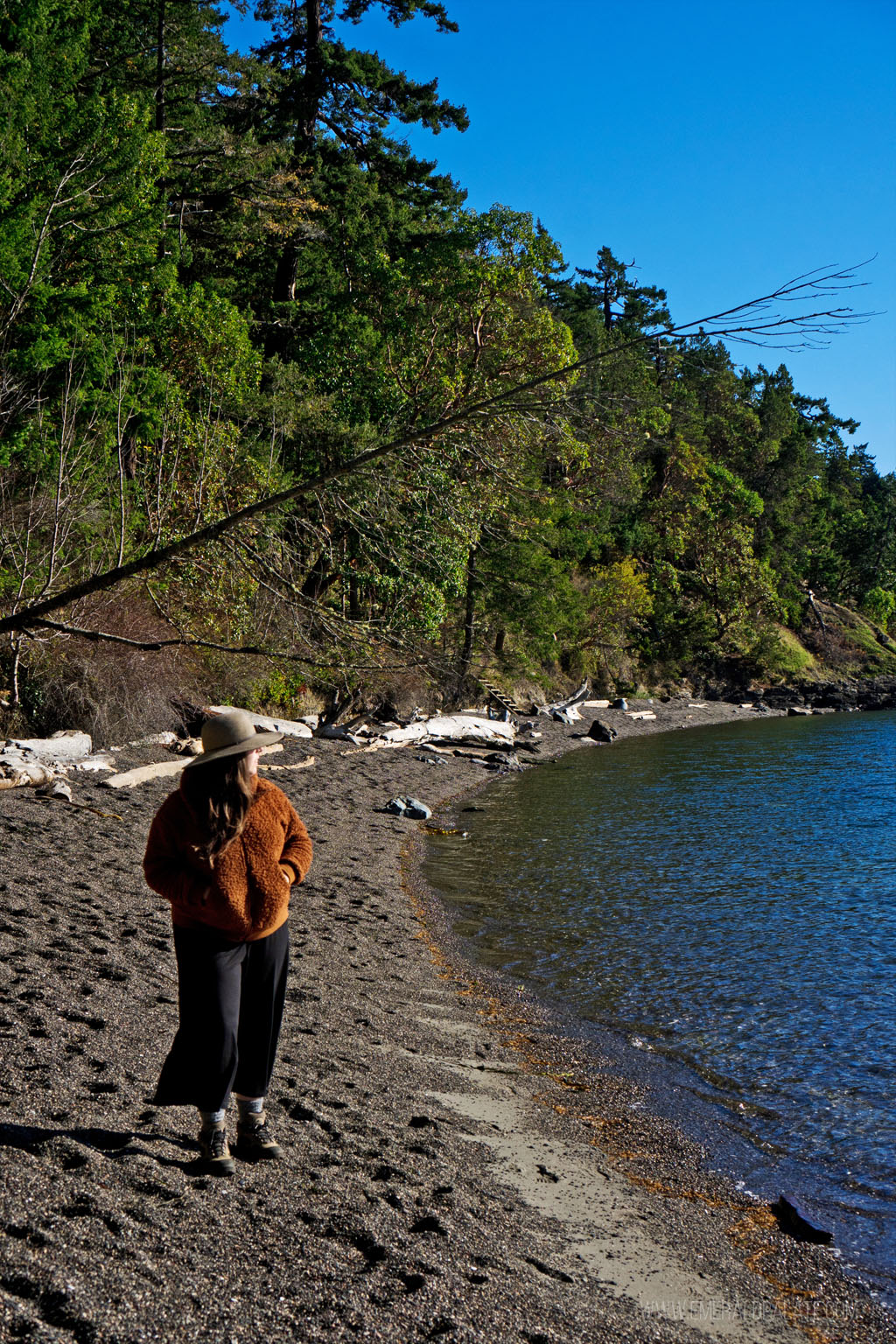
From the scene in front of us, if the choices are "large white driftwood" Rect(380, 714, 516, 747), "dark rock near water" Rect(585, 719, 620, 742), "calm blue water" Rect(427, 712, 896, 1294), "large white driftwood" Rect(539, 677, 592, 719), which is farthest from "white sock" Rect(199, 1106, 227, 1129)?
"large white driftwood" Rect(539, 677, 592, 719)

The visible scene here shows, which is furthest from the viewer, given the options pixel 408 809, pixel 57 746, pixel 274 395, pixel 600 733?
pixel 600 733

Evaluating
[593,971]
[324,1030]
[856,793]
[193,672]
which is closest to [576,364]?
[324,1030]

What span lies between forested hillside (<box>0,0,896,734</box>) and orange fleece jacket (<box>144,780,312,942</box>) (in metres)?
0.74

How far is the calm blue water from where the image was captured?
6.45m

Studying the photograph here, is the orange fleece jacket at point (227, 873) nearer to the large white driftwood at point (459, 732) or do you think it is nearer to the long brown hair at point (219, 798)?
the long brown hair at point (219, 798)

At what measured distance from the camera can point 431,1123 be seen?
5578mm

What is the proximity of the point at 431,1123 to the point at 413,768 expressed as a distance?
57.0 ft

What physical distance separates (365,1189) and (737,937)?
293 inches

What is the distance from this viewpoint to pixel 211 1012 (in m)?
4.16

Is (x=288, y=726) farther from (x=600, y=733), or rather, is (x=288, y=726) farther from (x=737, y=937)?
(x=600, y=733)

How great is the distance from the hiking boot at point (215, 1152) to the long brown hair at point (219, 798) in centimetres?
117

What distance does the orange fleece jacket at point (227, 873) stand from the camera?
414cm

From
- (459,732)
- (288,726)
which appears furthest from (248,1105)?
(459,732)

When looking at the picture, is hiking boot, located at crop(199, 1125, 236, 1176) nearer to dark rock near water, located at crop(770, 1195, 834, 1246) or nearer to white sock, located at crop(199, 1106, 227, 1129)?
white sock, located at crop(199, 1106, 227, 1129)
